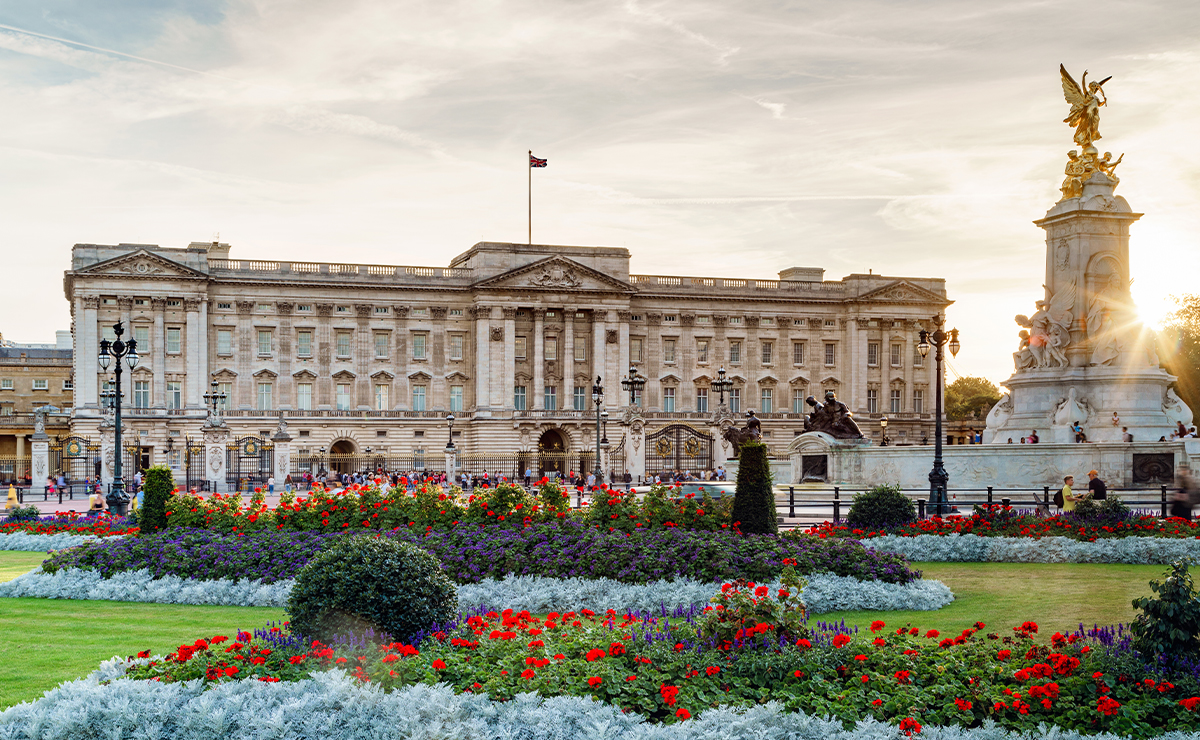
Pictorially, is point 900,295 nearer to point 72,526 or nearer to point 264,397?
point 264,397

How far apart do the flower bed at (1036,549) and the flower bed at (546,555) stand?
3549mm

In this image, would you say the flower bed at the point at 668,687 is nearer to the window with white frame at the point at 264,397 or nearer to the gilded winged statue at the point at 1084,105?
the gilded winged statue at the point at 1084,105

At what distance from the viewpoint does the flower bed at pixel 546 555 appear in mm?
14539

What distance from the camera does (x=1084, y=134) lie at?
108ft

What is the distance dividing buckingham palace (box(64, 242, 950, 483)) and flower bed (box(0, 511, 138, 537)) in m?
42.4

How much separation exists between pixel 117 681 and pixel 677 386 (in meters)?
74.7

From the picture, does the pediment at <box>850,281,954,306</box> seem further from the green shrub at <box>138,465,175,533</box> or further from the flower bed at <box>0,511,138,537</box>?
the green shrub at <box>138,465,175,533</box>

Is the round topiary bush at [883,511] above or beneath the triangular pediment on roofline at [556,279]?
beneath

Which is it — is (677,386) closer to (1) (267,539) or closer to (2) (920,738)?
(1) (267,539)

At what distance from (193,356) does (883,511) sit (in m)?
61.4

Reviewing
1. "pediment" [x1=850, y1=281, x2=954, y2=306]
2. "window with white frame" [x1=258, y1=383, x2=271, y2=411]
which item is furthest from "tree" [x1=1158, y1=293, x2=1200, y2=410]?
"window with white frame" [x1=258, y1=383, x2=271, y2=411]

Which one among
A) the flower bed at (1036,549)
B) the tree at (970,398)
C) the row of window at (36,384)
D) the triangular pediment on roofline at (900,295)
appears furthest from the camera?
the tree at (970,398)

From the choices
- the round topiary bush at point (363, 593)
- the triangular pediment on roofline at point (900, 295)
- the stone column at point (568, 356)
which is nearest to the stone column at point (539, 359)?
the stone column at point (568, 356)

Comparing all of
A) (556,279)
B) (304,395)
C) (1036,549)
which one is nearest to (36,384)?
(304,395)
